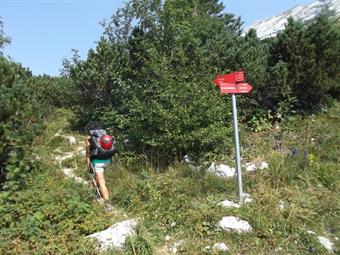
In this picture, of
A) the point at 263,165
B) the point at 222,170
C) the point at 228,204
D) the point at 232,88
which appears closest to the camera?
the point at 228,204

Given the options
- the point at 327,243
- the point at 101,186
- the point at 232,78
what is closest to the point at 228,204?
the point at 327,243

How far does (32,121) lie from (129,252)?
385cm

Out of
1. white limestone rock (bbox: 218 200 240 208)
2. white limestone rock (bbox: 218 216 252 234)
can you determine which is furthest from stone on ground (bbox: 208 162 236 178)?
white limestone rock (bbox: 218 216 252 234)

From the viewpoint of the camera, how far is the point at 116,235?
13.9 ft

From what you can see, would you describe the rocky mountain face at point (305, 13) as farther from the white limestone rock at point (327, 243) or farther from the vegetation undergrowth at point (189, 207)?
the white limestone rock at point (327, 243)

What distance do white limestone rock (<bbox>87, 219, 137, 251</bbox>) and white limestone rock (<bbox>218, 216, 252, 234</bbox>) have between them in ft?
3.70

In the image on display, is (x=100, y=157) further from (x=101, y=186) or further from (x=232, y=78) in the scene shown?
(x=232, y=78)

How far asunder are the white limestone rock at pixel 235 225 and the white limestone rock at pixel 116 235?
3.70 feet

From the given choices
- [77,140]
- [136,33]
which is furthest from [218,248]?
[136,33]

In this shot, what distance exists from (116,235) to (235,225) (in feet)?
4.87

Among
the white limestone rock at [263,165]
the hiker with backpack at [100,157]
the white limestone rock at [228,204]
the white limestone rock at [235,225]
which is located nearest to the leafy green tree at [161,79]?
the white limestone rock at [263,165]

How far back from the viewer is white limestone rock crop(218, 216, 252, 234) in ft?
13.6

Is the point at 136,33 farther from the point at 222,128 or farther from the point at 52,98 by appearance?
the point at 52,98

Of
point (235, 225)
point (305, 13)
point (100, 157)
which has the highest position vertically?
point (305, 13)
